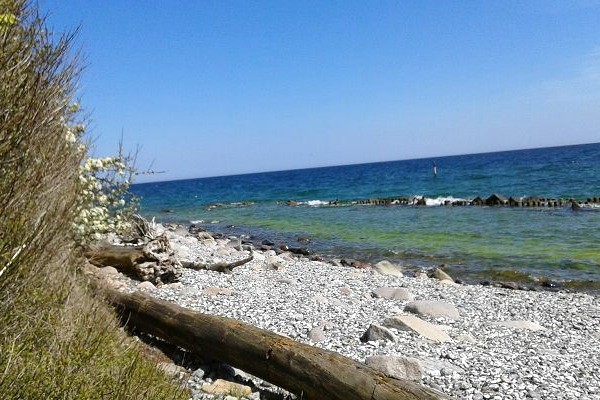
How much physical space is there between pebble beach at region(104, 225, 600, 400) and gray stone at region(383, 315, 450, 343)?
0.02 m

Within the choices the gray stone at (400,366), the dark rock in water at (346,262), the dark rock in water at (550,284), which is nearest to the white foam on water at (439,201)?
the dark rock in water at (346,262)

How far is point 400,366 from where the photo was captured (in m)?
5.61

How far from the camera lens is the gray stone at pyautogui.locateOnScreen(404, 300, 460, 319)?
28.1 ft

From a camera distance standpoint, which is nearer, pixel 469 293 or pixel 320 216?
pixel 469 293

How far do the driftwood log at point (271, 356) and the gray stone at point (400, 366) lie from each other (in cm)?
111

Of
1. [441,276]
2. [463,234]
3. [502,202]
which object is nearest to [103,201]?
[441,276]

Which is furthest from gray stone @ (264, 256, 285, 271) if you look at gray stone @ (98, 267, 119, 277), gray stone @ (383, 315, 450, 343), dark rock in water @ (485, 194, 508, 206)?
dark rock in water @ (485, 194, 508, 206)

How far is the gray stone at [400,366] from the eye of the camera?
5539 millimetres

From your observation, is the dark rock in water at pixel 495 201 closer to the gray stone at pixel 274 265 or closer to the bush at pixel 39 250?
the gray stone at pixel 274 265

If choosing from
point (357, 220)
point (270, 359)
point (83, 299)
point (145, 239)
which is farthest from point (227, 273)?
point (357, 220)

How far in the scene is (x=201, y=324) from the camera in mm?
5996

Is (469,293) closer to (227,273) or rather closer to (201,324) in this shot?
(227,273)

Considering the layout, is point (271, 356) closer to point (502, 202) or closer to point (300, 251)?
point (300, 251)

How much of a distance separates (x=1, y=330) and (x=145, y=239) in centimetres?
845
